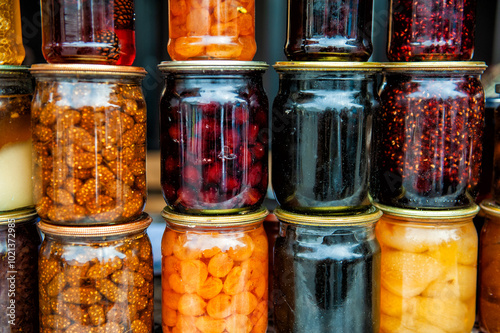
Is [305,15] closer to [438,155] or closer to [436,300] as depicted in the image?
[438,155]

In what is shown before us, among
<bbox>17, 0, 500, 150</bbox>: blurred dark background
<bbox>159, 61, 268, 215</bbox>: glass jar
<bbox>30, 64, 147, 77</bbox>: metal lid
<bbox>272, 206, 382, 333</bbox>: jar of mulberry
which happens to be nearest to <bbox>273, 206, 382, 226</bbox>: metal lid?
<bbox>272, 206, 382, 333</bbox>: jar of mulberry

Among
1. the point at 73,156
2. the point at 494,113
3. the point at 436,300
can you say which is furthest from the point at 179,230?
the point at 494,113

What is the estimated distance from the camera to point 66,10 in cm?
107

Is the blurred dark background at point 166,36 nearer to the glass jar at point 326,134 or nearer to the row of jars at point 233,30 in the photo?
the row of jars at point 233,30

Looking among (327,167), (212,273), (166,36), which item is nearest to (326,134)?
(327,167)

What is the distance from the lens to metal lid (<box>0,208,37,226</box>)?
114 cm

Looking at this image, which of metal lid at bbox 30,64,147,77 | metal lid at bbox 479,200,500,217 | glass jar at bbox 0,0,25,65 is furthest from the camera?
metal lid at bbox 479,200,500,217

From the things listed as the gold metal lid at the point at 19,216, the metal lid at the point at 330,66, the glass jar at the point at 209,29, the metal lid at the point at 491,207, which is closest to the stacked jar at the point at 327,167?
the metal lid at the point at 330,66

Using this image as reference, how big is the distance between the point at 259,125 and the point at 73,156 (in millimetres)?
Result: 416

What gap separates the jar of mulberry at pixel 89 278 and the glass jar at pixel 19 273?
0.07 metres

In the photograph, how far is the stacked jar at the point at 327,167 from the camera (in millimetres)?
1120

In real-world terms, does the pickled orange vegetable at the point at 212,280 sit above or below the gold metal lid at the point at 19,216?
below

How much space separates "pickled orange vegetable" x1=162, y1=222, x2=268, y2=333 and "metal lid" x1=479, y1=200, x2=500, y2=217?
610 millimetres

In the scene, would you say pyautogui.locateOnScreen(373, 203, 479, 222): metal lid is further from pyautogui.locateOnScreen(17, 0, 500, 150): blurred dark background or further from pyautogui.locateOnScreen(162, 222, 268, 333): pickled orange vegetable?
pyautogui.locateOnScreen(17, 0, 500, 150): blurred dark background
